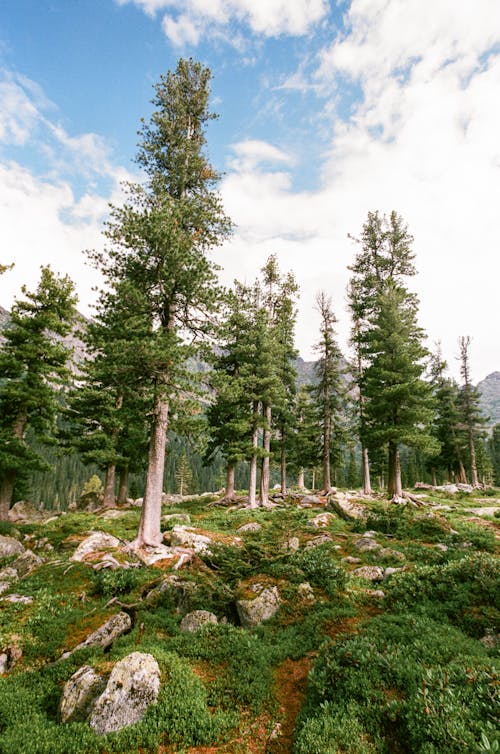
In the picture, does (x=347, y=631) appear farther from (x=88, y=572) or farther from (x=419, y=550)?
(x=88, y=572)

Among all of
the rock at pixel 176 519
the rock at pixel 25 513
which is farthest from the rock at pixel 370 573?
the rock at pixel 25 513

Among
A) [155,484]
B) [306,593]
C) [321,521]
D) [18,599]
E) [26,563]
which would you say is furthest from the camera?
[321,521]

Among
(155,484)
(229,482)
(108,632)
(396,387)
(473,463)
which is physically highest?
(396,387)

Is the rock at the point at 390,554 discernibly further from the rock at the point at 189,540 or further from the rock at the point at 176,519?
the rock at the point at 176,519

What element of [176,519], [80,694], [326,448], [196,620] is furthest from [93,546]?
[326,448]

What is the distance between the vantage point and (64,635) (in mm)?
8500

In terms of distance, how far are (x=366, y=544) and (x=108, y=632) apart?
10126mm

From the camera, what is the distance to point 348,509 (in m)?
20.4

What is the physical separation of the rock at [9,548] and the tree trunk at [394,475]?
2124cm

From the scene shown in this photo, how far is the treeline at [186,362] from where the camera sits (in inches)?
612

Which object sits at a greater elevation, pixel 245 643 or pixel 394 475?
Answer: pixel 394 475

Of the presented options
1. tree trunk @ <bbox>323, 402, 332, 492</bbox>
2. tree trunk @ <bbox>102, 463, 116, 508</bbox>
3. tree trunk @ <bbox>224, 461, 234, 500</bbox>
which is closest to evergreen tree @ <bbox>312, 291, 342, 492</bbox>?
tree trunk @ <bbox>323, 402, 332, 492</bbox>

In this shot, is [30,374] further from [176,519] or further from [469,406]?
[469,406]

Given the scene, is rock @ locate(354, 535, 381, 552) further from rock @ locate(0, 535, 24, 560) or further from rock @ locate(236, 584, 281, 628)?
rock @ locate(0, 535, 24, 560)
